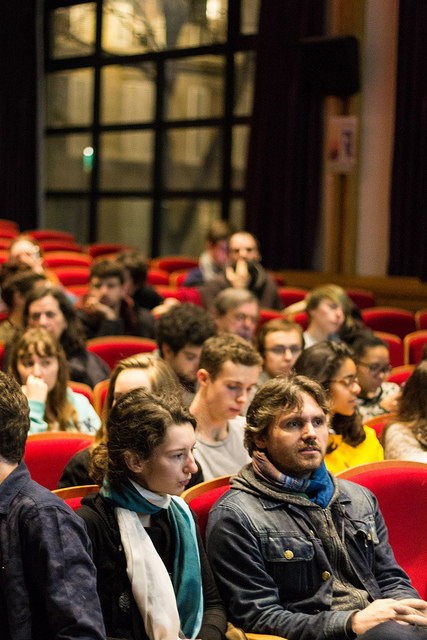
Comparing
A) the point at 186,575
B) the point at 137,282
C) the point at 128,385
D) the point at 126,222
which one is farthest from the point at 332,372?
the point at 126,222

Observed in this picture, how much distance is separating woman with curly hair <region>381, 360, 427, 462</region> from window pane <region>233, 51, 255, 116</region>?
5771 mm

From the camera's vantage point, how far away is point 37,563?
146 centimetres

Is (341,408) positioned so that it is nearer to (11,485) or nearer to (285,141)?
(11,485)

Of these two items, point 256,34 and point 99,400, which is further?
point 256,34

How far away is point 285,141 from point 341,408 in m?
4.93

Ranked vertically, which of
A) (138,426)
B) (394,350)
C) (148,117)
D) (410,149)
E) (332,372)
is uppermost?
(148,117)

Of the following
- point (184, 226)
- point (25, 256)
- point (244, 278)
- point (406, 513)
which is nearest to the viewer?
point (406, 513)

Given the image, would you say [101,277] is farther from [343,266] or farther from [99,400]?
[343,266]

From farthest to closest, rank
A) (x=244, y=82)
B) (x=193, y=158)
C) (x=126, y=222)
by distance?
(x=126, y=222)
(x=193, y=158)
(x=244, y=82)

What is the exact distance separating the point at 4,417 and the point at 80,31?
29.2ft

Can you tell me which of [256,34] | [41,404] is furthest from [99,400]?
[256,34]

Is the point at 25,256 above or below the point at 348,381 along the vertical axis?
above

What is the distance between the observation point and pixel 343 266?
727 cm

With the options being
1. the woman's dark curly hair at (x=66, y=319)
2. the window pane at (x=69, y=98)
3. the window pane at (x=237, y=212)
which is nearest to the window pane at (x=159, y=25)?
the window pane at (x=69, y=98)
